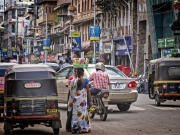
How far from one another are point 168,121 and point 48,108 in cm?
541

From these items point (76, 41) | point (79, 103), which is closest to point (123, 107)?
point (79, 103)

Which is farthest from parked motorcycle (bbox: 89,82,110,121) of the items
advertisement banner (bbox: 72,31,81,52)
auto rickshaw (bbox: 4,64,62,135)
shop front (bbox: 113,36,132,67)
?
advertisement banner (bbox: 72,31,81,52)

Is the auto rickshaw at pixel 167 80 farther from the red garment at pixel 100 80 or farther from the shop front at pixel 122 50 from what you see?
the shop front at pixel 122 50

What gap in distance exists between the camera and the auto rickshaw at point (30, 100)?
16.7 m

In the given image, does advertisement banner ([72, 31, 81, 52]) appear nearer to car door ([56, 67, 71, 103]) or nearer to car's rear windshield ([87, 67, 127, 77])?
car door ([56, 67, 71, 103])

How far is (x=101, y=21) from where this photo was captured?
283 ft

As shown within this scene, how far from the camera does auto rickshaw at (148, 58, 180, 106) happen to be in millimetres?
28578

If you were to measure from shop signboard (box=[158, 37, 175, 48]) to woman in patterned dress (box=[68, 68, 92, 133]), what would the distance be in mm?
42473

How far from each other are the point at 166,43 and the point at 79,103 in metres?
44.5

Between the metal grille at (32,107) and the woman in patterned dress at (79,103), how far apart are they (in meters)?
1.14

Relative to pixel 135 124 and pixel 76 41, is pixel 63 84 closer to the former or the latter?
pixel 135 124

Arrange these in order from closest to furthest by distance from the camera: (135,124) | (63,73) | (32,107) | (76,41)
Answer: (32,107), (135,124), (63,73), (76,41)

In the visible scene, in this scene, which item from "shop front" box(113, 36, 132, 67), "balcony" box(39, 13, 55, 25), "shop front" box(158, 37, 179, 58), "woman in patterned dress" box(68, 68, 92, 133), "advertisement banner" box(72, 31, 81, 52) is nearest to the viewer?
"woman in patterned dress" box(68, 68, 92, 133)

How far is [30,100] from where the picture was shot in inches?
662
